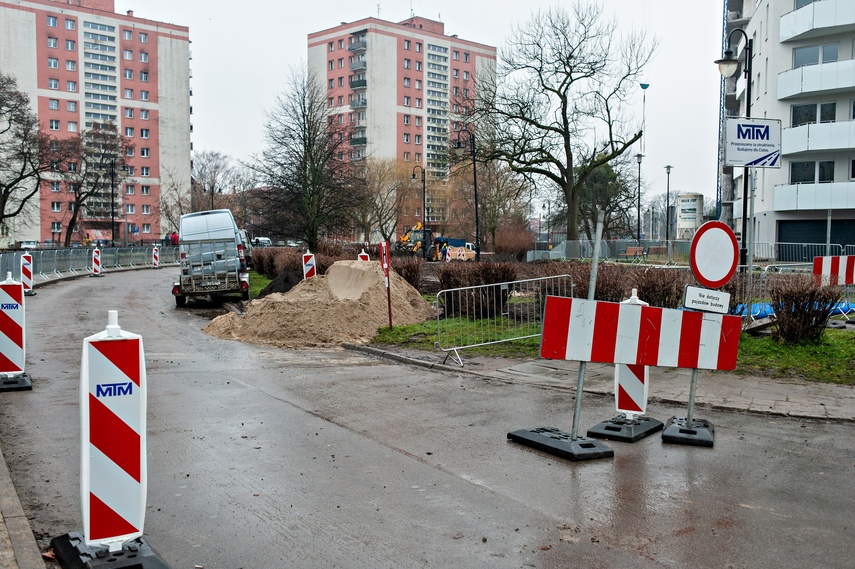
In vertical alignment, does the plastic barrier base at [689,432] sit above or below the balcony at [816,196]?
below

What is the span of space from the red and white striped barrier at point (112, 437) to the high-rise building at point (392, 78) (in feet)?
323

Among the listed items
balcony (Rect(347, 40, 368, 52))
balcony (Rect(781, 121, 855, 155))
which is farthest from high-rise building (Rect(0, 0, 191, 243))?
balcony (Rect(781, 121, 855, 155))

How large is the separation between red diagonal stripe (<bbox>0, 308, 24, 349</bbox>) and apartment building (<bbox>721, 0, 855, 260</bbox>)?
3947cm

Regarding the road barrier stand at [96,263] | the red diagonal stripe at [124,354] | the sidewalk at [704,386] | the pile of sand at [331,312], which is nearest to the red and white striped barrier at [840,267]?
the sidewalk at [704,386]

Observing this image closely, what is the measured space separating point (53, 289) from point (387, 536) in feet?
94.8

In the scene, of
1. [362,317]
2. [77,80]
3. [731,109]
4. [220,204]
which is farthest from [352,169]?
[77,80]

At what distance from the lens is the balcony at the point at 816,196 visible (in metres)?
41.3

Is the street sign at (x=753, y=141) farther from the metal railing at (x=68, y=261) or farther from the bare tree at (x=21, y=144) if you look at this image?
the bare tree at (x=21, y=144)

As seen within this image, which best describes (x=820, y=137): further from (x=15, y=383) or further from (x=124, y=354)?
(x=124, y=354)

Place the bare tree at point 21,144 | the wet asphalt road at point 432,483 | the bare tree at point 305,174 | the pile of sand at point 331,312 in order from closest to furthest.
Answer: the wet asphalt road at point 432,483
the pile of sand at point 331,312
the bare tree at point 305,174
the bare tree at point 21,144

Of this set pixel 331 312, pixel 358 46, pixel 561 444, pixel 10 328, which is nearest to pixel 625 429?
pixel 561 444

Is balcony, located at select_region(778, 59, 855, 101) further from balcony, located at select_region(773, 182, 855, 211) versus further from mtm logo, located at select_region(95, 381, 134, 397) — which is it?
mtm logo, located at select_region(95, 381, 134, 397)

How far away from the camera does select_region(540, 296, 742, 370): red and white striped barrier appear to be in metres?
6.95

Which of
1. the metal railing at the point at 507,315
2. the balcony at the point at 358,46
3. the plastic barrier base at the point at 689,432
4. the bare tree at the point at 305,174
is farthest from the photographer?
the balcony at the point at 358,46
